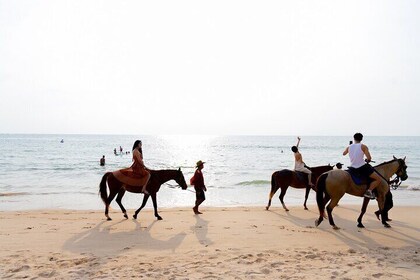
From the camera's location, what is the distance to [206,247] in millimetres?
8055

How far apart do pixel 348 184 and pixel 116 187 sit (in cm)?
708

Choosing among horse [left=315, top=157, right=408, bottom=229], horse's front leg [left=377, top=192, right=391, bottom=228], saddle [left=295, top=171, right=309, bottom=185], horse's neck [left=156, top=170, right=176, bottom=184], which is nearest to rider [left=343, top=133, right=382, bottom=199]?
horse [left=315, top=157, right=408, bottom=229]

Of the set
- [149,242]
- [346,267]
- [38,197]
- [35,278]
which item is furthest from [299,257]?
[38,197]

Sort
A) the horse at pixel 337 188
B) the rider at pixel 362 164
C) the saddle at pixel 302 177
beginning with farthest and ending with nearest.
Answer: the saddle at pixel 302 177 → the horse at pixel 337 188 → the rider at pixel 362 164

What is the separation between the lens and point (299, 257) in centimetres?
726

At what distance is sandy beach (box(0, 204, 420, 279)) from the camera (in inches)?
252

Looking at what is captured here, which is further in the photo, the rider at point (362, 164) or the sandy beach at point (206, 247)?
the rider at point (362, 164)

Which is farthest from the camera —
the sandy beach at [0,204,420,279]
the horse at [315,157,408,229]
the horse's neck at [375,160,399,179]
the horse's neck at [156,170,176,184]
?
the horse's neck at [156,170,176,184]

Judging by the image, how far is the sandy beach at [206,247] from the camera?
6403 millimetres

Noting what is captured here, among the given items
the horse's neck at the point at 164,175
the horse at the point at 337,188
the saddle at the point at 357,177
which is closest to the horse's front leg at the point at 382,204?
the horse at the point at 337,188

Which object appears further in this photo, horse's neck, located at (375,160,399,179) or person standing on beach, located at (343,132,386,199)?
horse's neck, located at (375,160,399,179)

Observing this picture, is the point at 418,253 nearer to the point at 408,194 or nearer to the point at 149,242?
the point at 149,242

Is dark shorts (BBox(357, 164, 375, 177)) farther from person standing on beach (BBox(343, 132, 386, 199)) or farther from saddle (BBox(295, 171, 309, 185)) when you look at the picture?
saddle (BBox(295, 171, 309, 185))

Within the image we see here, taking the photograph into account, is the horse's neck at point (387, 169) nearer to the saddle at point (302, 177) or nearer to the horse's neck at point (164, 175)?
the saddle at point (302, 177)
